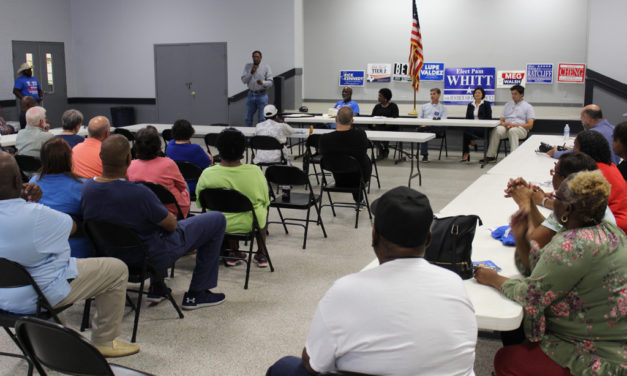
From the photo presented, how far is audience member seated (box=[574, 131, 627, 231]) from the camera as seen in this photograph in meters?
3.10

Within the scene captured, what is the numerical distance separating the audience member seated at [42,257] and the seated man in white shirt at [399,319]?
1.54 m

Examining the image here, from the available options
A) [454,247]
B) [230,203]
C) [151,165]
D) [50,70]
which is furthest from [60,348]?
[50,70]

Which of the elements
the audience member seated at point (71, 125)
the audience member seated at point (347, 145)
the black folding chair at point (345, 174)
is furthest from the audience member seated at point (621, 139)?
the audience member seated at point (71, 125)

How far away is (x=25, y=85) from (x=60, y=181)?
885 cm

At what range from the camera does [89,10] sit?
13.9 m

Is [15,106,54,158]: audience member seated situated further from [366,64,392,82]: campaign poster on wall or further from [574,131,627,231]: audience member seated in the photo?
[366,64,392,82]: campaign poster on wall

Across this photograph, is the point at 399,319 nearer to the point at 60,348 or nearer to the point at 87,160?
the point at 60,348

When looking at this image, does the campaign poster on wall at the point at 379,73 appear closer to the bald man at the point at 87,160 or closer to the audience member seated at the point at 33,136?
the audience member seated at the point at 33,136

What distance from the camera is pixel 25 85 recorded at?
11.1 meters

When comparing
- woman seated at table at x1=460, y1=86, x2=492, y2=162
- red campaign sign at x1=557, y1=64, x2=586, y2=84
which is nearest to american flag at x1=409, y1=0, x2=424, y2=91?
woman seated at table at x1=460, y1=86, x2=492, y2=162

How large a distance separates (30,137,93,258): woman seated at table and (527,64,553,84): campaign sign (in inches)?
374

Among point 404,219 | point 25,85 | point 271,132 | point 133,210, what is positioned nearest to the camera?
point 404,219

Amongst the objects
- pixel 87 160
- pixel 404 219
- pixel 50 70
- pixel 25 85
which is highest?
pixel 50 70

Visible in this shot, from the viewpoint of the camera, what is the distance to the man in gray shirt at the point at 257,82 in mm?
11531
